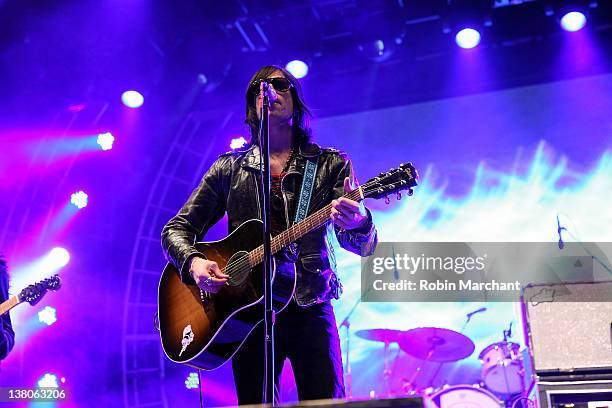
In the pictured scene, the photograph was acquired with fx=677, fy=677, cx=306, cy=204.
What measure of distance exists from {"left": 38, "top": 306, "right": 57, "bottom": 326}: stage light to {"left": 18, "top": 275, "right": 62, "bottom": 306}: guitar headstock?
2.13 ft

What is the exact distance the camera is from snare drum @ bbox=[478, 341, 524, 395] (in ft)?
17.7

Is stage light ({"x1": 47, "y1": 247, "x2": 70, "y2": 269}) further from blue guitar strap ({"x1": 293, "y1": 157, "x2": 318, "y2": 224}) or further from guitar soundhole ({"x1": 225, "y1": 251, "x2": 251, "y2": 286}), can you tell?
blue guitar strap ({"x1": 293, "y1": 157, "x2": 318, "y2": 224})

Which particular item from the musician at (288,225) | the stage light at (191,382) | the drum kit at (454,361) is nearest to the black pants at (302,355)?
the musician at (288,225)

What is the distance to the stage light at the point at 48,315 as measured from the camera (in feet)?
21.4

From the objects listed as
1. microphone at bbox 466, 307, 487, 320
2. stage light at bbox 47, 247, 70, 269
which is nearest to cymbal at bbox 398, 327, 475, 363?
microphone at bbox 466, 307, 487, 320

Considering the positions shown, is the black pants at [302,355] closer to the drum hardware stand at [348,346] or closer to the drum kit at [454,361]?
the drum kit at [454,361]

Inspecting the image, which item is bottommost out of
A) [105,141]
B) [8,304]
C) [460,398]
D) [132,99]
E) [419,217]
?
[460,398]

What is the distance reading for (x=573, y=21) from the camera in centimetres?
630

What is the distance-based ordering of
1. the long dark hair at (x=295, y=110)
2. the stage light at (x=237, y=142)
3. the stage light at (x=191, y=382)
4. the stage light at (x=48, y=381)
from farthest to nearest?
the stage light at (x=237, y=142) < the stage light at (x=48, y=381) < the stage light at (x=191, y=382) < the long dark hair at (x=295, y=110)

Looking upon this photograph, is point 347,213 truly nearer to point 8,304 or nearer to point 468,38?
point 8,304

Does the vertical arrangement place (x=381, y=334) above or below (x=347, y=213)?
below

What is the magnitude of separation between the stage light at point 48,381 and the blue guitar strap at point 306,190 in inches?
167

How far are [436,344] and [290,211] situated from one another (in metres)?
Result: 2.97

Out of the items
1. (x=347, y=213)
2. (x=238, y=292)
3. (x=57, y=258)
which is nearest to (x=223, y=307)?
(x=238, y=292)
